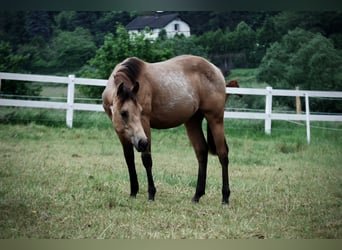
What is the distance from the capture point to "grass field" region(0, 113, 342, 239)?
3.62 metres

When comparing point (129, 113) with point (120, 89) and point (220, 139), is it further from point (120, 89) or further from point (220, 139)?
point (220, 139)

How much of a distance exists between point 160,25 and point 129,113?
1076 millimetres

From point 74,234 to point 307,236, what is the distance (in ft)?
5.56

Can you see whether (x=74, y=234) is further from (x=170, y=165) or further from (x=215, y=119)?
(x=215, y=119)

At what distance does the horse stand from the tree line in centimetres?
32

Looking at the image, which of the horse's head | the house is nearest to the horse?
the horse's head

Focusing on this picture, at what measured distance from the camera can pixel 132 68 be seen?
3.85 m

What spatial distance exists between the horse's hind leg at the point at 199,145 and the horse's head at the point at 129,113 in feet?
2.40

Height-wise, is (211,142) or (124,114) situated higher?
(124,114)

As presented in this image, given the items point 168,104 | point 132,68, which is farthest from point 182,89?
point 132,68

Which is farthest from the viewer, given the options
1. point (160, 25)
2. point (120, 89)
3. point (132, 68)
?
point (160, 25)

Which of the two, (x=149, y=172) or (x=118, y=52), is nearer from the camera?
(x=149, y=172)

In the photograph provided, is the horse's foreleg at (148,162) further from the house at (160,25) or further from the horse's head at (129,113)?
the house at (160,25)
